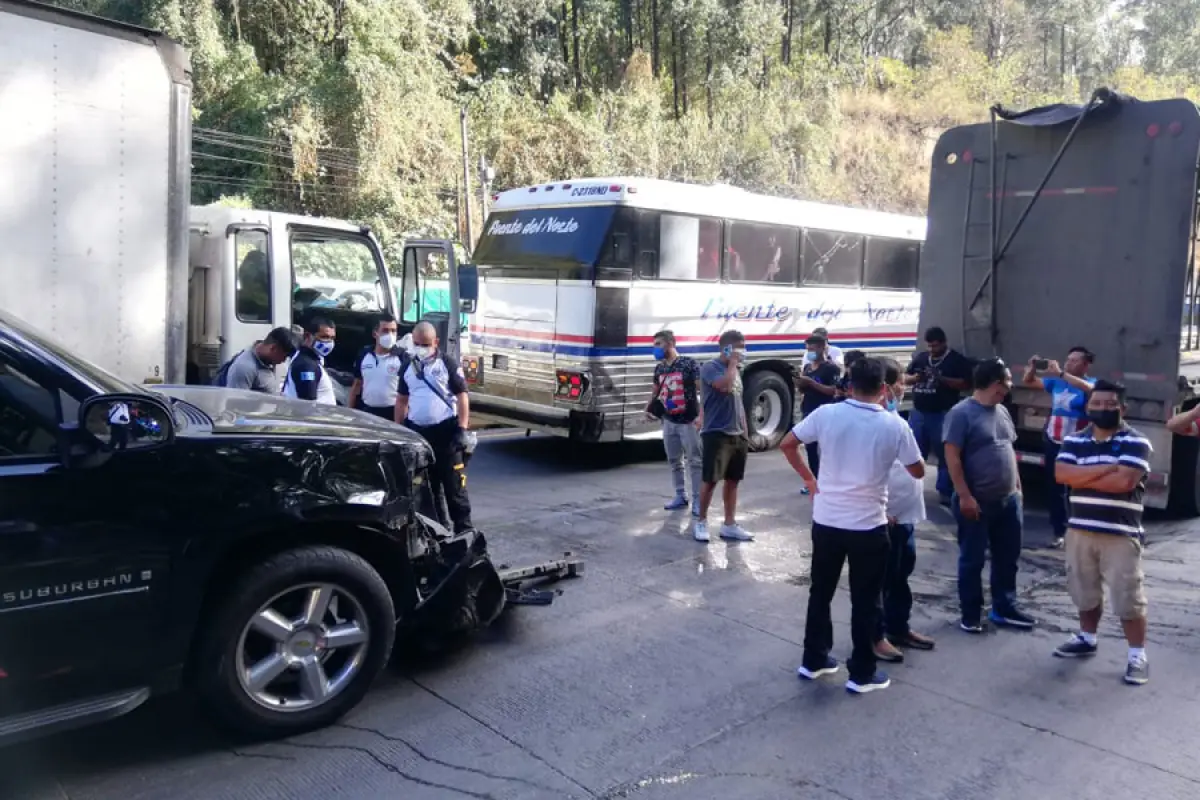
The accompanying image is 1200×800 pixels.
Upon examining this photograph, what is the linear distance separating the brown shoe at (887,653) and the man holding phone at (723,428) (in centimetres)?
239

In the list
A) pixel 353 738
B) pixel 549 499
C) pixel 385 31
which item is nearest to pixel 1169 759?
pixel 353 738

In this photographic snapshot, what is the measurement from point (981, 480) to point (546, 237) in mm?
6287

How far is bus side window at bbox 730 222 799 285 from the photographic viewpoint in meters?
11.5

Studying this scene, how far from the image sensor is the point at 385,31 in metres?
28.0

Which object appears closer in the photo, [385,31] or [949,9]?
[385,31]

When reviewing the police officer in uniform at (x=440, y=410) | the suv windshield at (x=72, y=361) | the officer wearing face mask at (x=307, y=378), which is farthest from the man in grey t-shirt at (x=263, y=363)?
the suv windshield at (x=72, y=361)

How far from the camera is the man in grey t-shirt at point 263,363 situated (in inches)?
259

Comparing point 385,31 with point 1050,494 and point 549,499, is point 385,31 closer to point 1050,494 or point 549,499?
point 549,499

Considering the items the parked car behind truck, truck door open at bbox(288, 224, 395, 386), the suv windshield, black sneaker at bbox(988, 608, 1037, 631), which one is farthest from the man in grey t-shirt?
the parked car behind truck

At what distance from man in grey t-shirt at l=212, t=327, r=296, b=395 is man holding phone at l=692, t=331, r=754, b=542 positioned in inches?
120

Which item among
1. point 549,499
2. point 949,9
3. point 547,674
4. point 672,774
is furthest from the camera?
point 949,9

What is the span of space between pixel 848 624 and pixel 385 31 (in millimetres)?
26394

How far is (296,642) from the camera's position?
13.2 ft

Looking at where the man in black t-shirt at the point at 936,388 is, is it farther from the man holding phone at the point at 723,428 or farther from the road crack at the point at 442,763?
the road crack at the point at 442,763
